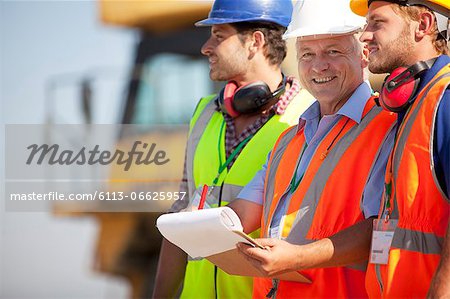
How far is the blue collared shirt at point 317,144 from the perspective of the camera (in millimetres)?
3158

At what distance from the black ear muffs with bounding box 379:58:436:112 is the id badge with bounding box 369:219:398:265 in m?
0.34

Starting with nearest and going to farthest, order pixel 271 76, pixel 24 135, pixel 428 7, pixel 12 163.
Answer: pixel 428 7
pixel 271 76
pixel 12 163
pixel 24 135

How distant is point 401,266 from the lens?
9.34ft

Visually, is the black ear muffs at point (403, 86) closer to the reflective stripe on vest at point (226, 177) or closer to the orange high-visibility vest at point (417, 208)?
the orange high-visibility vest at point (417, 208)

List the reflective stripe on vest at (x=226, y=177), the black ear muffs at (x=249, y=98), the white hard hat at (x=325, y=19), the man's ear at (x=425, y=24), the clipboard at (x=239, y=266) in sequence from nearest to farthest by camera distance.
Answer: the man's ear at (x=425, y=24) → the clipboard at (x=239, y=266) → the white hard hat at (x=325, y=19) → the reflective stripe on vest at (x=226, y=177) → the black ear muffs at (x=249, y=98)

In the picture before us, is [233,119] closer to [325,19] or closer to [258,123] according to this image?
[258,123]

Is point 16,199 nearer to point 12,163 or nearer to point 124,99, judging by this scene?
point 12,163

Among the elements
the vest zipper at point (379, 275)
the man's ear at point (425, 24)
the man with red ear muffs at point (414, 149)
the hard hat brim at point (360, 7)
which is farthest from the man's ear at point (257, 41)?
the vest zipper at point (379, 275)

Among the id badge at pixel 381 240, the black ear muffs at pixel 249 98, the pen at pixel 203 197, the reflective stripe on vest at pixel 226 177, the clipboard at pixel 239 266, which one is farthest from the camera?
the black ear muffs at pixel 249 98

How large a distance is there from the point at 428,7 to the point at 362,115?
47 cm

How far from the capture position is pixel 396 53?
123 inches

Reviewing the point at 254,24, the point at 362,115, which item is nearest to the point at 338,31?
the point at 362,115

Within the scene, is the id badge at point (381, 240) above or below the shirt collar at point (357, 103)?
below

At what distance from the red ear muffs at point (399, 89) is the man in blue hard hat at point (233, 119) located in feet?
3.45
